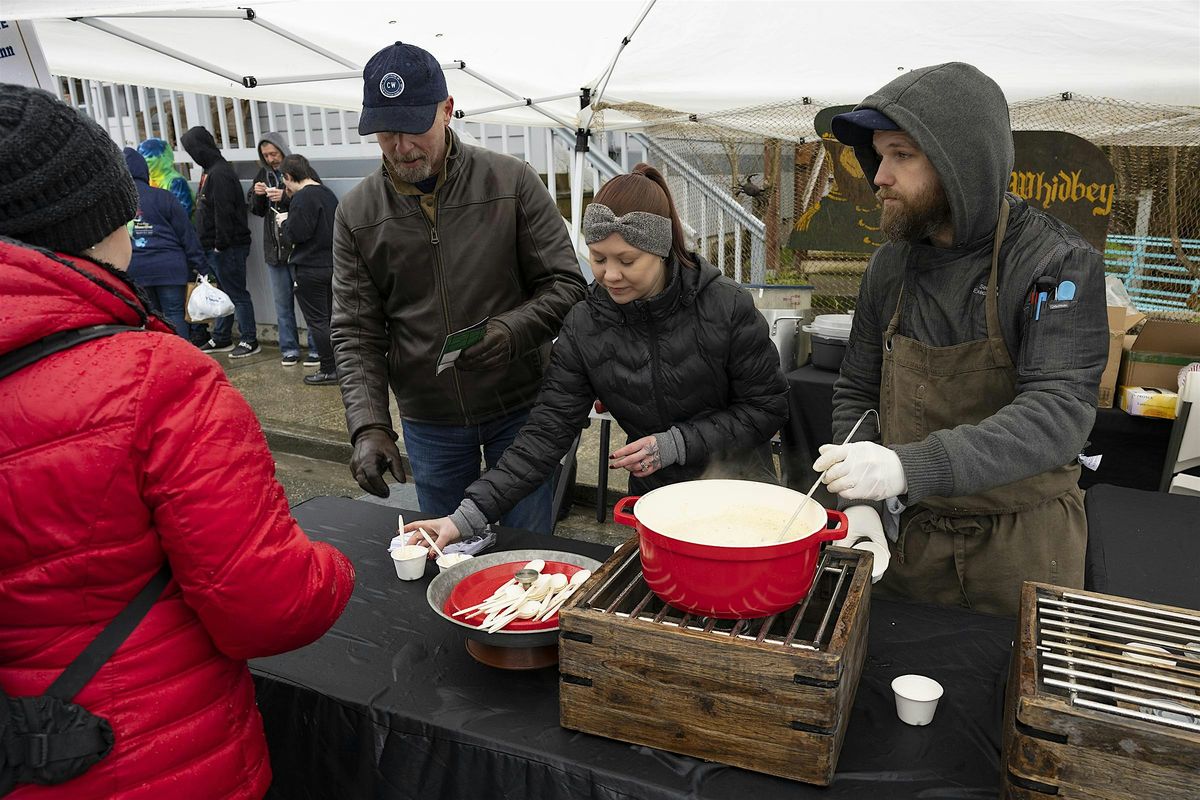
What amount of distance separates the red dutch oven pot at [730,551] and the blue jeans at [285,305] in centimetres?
678

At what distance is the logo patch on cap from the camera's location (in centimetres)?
236

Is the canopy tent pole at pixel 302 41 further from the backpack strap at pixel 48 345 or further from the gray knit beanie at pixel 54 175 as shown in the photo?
the backpack strap at pixel 48 345

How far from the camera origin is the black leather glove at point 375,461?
232 centimetres

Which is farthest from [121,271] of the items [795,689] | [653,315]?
[653,315]

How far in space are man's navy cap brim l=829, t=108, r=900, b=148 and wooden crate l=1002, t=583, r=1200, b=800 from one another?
1137 millimetres

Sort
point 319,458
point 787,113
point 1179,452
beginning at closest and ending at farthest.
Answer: point 1179,452 < point 787,113 < point 319,458

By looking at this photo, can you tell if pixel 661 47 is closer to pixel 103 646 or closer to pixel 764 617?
pixel 764 617

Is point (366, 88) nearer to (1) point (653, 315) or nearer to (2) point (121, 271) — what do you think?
(1) point (653, 315)

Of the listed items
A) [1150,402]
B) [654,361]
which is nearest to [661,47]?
[654,361]

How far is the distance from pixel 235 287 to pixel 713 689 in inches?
322

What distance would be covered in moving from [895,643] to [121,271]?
5.25ft

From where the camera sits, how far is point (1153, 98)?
12.8 ft

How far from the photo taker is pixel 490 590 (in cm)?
180

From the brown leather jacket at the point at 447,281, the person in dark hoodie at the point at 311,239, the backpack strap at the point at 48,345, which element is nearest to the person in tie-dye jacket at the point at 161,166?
the person in dark hoodie at the point at 311,239
